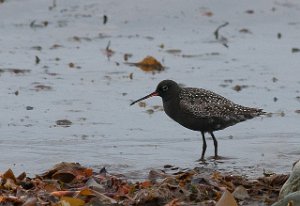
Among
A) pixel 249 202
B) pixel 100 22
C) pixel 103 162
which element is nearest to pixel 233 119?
pixel 103 162

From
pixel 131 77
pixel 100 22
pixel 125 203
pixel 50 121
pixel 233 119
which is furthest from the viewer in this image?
→ pixel 100 22

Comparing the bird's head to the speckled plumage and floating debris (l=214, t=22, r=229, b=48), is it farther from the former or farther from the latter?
floating debris (l=214, t=22, r=229, b=48)

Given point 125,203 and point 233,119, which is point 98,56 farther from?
point 125,203

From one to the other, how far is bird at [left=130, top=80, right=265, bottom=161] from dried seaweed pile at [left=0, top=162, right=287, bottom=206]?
6.46 ft

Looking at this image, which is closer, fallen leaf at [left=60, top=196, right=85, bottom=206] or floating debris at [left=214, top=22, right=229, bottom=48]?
fallen leaf at [left=60, top=196, right=85, bottom=206]

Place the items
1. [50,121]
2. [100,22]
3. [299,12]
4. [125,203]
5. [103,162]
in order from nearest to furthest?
[125,203] → [103,162] → [50,121] → [100,22] → [299,12]

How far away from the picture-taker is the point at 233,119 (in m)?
9.68

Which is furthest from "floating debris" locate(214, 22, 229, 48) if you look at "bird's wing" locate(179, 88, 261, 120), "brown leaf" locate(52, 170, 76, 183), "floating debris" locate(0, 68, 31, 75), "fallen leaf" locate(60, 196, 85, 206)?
"fallen leaf" locate(60, 196, 85, 206)

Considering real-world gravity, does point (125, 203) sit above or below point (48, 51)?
below

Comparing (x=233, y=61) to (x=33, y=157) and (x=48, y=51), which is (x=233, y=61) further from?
(x=33, y=157)

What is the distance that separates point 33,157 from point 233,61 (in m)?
5.35

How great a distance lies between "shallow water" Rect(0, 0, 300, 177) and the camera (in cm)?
916

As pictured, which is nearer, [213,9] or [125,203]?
[125,203]

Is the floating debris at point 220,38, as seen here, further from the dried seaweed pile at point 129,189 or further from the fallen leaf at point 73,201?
the fallen leaf at point 73,201
